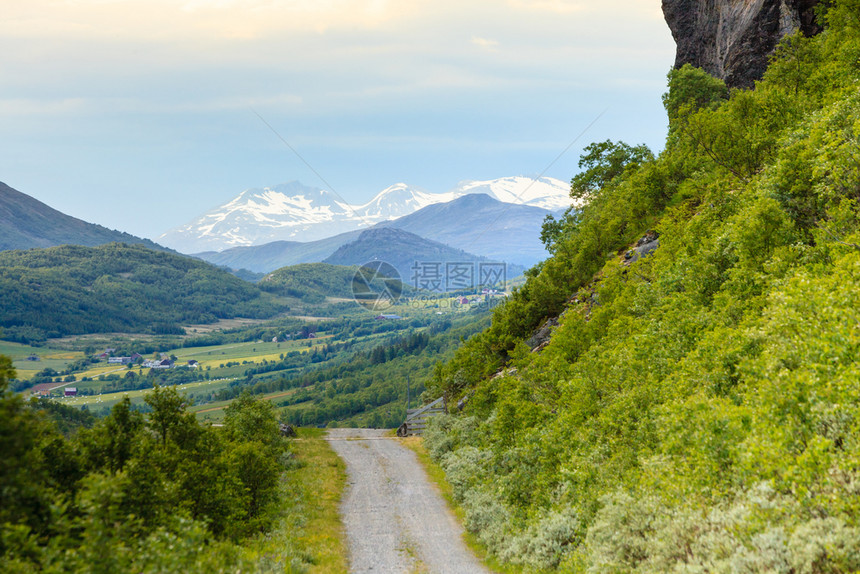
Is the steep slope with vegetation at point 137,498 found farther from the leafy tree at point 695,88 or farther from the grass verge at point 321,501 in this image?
the leafy tree at point 695,88

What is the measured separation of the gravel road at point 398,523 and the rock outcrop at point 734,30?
5124 cm

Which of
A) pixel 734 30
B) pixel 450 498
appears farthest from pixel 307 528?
pixel 734 30

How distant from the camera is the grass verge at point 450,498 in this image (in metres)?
21.0

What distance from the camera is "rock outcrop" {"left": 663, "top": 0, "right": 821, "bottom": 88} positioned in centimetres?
4859

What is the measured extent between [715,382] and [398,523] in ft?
59.2

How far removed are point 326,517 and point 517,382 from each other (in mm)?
15001

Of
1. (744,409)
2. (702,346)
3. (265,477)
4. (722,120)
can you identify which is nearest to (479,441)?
(265,477)

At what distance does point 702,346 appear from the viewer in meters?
20.2

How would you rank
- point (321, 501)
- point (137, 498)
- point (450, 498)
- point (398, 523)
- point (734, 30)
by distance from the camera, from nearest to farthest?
point (137, 498) < point (398, 523) < point (450, 498) < point (321, 501) < point (734, 30)

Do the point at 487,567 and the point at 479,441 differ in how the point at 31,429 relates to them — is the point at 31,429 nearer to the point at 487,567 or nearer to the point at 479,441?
the point at 487,567

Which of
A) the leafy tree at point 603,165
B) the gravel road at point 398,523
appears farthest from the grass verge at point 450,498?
the leafy tree at point 603,165

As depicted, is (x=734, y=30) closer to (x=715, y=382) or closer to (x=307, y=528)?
(x=715, y=382)

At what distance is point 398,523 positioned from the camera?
1116 inches

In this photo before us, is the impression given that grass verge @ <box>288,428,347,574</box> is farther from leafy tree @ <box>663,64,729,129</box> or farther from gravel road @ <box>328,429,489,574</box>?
leafy tree @ <box>663,64,729,129</box>
